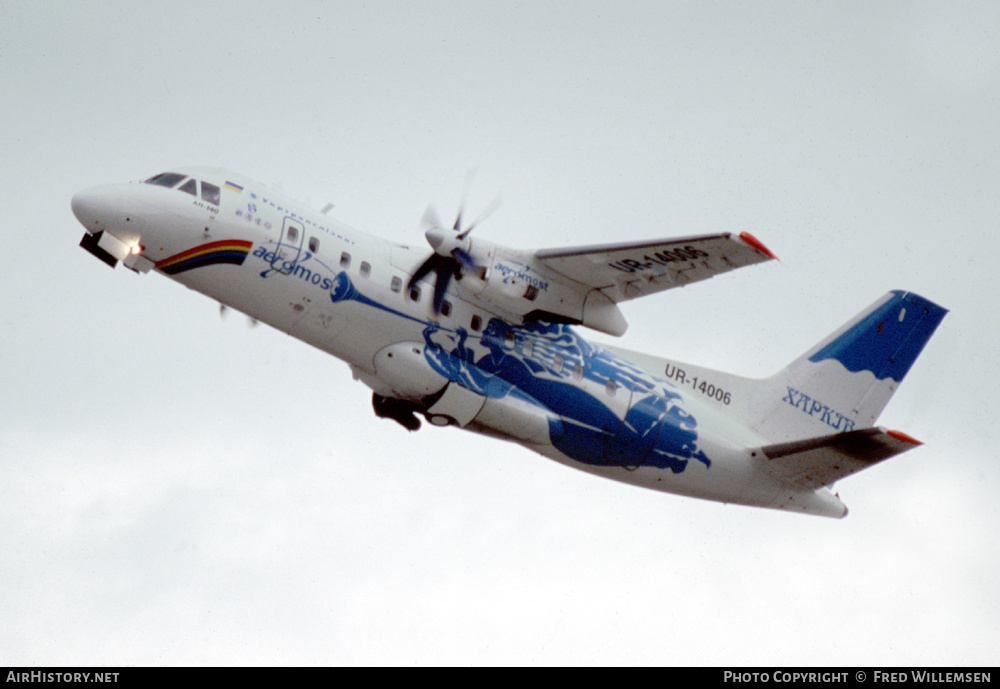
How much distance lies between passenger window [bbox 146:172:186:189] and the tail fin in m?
14.4

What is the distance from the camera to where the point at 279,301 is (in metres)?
21.6

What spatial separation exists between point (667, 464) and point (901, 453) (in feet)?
16.1

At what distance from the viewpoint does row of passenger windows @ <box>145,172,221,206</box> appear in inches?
826

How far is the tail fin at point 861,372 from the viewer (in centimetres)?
2739

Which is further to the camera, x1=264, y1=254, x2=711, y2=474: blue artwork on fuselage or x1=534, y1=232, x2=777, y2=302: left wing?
x1=264, y1=254, x2=711, y2=474: blue artwork on fuselage

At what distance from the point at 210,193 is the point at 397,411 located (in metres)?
6.02

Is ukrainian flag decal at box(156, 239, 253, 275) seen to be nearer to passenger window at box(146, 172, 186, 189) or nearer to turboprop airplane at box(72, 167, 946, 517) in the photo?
turboprop airplane at box(72, 167, 946, 517)

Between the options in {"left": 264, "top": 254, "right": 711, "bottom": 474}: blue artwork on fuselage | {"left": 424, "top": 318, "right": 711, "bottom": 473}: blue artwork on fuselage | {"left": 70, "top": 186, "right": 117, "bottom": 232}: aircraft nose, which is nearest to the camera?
{"left": 70, "top": 186, "right": 117, "bottom": 232}: aircraft nose

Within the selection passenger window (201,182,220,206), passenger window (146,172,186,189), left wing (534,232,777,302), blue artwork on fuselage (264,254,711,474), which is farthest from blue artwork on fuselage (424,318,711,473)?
passenger window (146,172,186,189)

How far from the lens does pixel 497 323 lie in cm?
2317

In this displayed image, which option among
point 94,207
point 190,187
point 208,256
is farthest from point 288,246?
point 94,207

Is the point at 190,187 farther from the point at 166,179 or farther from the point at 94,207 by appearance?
the point at 94,207
